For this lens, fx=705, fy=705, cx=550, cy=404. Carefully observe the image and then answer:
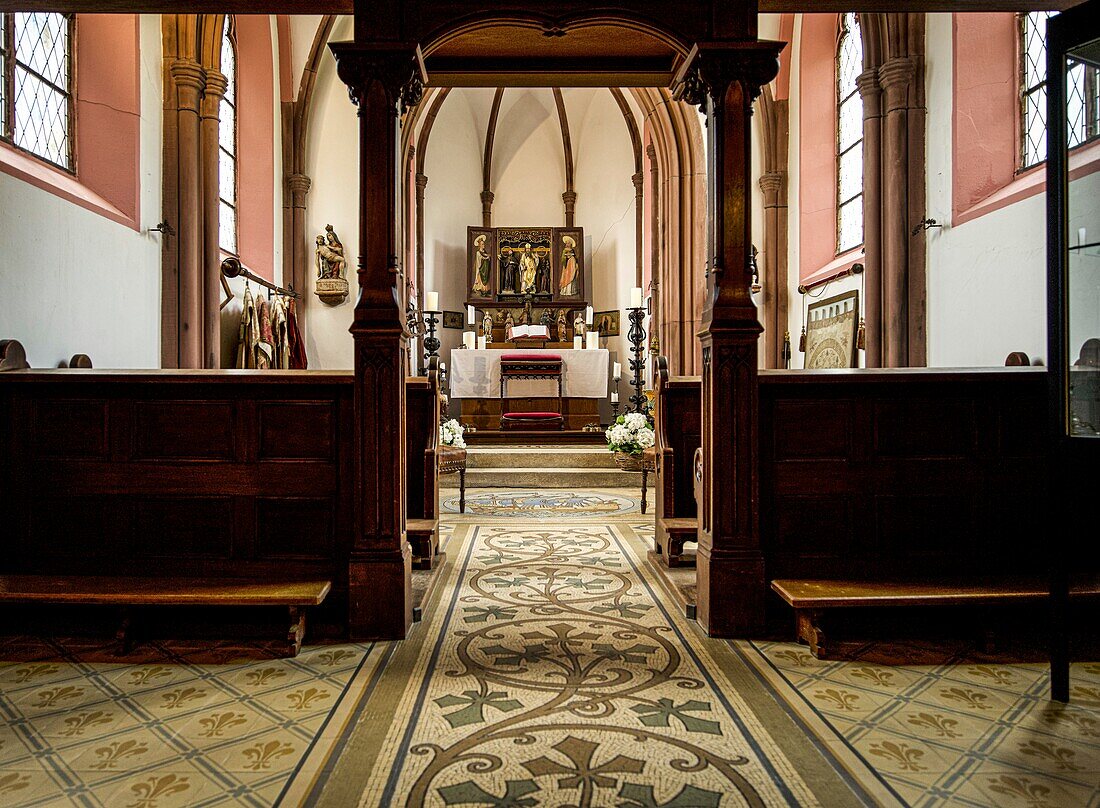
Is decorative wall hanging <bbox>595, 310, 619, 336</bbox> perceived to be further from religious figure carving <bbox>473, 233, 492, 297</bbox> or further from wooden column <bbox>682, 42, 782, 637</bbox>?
wooden column <bbox>682, 42, 782, 637</bbox>

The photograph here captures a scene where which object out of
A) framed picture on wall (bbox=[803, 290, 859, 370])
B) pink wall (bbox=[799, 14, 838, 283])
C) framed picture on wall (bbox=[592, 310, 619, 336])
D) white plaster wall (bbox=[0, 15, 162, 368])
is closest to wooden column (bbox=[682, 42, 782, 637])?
white plaster wall (bbox=[0, 15, 162, 368])

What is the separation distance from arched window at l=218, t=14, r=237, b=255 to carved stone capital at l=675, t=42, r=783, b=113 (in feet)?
21.2

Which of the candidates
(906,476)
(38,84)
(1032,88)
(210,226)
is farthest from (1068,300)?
(210,226)

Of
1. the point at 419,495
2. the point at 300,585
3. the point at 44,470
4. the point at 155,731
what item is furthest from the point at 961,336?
the point at 44,470

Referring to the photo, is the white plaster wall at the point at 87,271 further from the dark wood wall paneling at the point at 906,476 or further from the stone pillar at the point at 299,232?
the dark wood wall paneling at the point at 906,476

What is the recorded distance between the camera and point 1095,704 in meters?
2.51

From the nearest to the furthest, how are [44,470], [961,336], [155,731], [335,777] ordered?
[335,777]
[155,731]
[44,470]
[961,336]

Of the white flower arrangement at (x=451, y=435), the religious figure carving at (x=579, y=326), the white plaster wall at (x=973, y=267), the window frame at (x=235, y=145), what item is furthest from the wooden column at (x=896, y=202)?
the religious figure carving at (x=579, y=326)

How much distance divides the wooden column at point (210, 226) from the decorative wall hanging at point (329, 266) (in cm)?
265

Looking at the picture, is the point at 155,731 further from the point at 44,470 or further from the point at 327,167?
the point at 327,167

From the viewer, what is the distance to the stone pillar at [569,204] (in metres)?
15.3

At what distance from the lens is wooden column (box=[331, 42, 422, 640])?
3270mm

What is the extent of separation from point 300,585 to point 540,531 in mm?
2776

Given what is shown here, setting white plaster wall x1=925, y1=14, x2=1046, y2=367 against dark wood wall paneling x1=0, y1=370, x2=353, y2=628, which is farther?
white plaster wall x1=925, y1=14, x2=1046, y2=367
